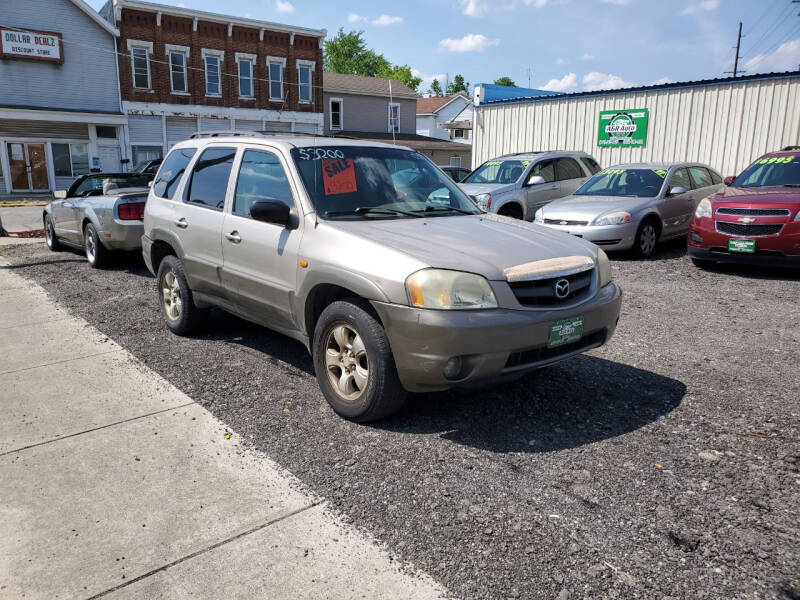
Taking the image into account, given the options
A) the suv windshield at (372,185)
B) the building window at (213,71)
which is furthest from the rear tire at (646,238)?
the building window at (213,71)

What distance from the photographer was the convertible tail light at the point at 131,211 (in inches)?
352

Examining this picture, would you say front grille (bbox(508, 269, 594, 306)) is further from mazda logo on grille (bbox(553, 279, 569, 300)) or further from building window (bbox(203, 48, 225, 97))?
building window (bbox(203, 48, 225, 97))

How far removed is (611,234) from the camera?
394 inches

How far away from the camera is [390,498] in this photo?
324cm

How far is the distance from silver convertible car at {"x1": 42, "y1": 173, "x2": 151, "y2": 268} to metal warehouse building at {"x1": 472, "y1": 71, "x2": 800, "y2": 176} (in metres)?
11.3

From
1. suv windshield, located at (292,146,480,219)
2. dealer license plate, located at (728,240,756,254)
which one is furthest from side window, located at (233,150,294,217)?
dealer license plate, located at (728,240,756,254)

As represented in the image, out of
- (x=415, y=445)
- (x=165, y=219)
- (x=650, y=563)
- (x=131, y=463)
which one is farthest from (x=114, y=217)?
(x=650, y=563)

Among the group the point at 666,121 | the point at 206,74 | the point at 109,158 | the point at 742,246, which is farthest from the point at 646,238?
the point at 206,74

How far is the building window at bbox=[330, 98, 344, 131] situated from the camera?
39875 millimetres

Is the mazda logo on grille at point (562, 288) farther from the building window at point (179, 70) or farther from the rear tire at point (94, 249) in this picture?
the building window at point (179, 70)

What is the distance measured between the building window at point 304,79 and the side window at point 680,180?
95.1 ft

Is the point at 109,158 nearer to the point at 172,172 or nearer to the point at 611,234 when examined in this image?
the point at 611,234

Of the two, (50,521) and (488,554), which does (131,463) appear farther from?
(488,554)

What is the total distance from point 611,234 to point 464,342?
725 centimetres
